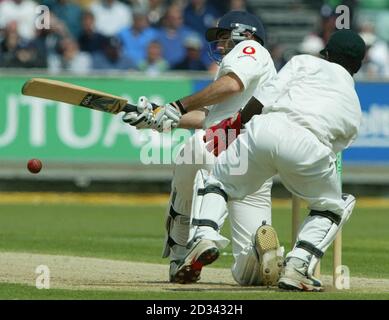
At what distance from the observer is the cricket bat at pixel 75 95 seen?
8102mm

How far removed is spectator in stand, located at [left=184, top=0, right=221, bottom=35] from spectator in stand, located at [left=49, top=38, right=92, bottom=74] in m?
2.15

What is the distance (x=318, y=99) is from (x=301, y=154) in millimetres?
394

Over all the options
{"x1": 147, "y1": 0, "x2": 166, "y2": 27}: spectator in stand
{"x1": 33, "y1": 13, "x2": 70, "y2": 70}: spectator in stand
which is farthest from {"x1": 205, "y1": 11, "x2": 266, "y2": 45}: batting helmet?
{"x1": 147, "y1": 0, "x2": 166, "y2": 27}: spectator in stand

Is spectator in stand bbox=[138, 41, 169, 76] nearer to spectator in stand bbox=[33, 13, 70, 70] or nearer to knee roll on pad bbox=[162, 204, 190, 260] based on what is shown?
spectator in stand bbox=[33, 13, 70, 70]

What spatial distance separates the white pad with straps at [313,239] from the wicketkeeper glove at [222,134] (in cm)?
91

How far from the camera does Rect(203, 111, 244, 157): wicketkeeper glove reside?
8281 millimetres

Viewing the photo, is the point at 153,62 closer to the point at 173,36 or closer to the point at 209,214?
the point at 173,36

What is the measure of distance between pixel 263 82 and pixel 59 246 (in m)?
3.83

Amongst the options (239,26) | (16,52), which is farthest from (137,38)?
(239,26)

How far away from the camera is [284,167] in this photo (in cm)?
755

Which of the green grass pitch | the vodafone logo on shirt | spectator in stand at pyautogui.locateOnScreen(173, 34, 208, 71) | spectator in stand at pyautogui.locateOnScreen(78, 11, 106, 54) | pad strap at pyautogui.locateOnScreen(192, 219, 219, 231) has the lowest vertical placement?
the green grass pitch
